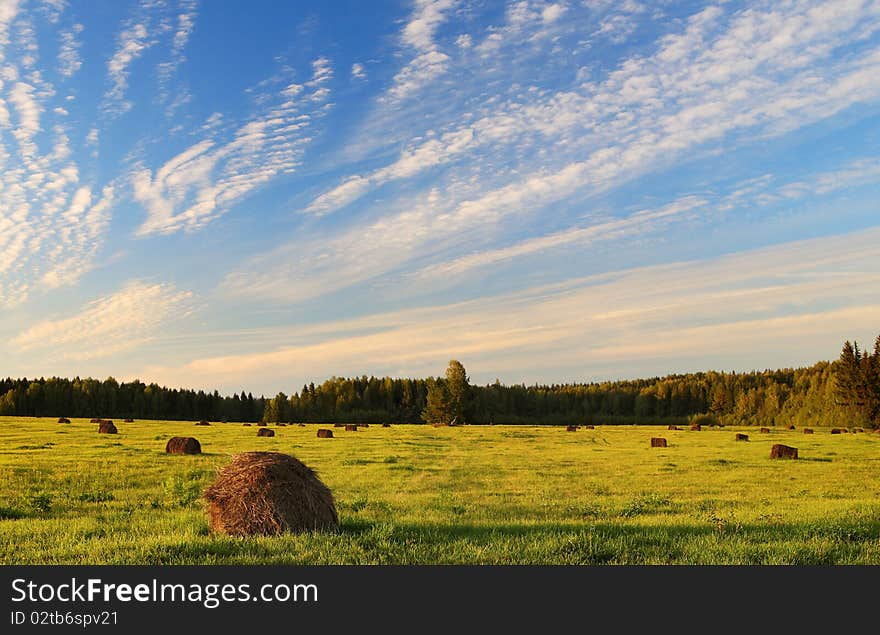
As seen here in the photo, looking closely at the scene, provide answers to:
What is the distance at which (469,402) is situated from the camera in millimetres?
135375

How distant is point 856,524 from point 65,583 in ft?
54.7

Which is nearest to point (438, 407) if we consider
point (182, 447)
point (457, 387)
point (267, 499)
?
point (457, 387)

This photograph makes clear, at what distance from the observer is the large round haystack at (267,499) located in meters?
13.9

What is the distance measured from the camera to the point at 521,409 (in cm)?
18988

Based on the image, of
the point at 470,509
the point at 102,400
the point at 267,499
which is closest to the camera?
the point at 267,499

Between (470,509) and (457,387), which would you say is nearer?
(470,509)

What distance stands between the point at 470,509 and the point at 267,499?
21.1ft

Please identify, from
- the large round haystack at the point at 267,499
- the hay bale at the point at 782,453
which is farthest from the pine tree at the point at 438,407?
the large round haystack at the point at 267,499

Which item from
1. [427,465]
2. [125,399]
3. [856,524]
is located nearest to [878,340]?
[427,465]

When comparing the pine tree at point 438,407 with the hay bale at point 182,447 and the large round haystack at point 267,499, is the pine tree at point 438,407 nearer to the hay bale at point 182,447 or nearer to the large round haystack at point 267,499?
the hay bale at point 182,447

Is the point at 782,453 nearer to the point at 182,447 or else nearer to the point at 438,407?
the point at 182,447

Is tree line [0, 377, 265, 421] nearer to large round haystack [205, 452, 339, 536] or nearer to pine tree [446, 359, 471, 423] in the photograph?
pine tree [446, 359, 471, 423]

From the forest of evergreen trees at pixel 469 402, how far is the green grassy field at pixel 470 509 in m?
85.1

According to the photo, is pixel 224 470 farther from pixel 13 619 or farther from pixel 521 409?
pixel 521 409
